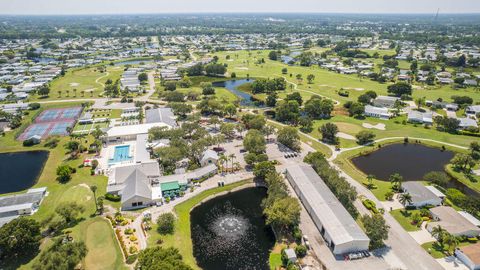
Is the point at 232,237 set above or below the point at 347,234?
below

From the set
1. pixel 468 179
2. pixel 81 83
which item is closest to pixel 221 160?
pixel 468 179

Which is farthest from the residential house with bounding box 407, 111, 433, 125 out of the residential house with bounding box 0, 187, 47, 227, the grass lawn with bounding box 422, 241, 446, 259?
the residential house with bounding box 0, 187, 47, 227

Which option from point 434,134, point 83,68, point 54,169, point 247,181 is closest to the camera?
point 247,181

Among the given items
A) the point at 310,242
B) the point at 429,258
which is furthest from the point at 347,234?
the point at 429,258

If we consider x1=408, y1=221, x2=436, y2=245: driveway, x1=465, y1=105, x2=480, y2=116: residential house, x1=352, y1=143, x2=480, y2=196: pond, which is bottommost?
x1=352, y1=143, x2=480, y2=196: pond

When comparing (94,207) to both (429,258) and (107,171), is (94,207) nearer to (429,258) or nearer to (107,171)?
(107,171)

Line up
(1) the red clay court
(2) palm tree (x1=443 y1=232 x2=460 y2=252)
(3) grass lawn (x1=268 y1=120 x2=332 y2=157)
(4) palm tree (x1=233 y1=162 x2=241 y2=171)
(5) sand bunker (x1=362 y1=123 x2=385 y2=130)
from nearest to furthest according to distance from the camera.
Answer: (2) palm tree (x1=443 y1=232 x2=460 y2=252)
(4) palm tree (x1=233 y1=162 x2=241 y2=171)
(3) grass lawn (x1=268 y1=120 x2=332 y2=157)
(1) the red clay court
(5) sand bunker (x1=362 y1=123 x2=385 y2=130)

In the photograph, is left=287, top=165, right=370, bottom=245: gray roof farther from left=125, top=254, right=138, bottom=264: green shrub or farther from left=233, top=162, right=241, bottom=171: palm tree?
left=125, top=254, right=138, bottom=264: green shrub
